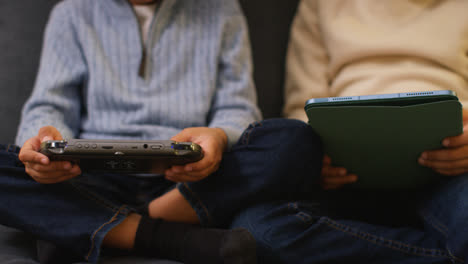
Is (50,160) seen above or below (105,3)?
below

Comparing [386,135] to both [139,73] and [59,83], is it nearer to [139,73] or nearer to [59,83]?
[139,73]

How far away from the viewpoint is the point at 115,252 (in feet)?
2.08

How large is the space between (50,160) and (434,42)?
866 millimetres

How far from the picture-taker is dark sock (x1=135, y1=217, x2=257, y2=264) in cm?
53

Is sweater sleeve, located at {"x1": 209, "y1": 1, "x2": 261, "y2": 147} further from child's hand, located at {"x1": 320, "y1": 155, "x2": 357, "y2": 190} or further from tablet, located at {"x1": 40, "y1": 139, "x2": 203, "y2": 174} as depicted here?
tablet, located at {"x1": 40, "y1": 139, "x2": 203, "y2": 174}

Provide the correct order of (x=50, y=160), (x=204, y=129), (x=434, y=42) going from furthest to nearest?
(x=434, y=42)
(x=204, y=129)
(x=50, y=160)

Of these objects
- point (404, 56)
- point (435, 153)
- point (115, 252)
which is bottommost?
point (115, 252)

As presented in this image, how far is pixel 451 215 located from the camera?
612mm

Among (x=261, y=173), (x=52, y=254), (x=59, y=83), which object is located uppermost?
(x=59, y=83)

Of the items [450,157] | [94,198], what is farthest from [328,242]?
[94,198]

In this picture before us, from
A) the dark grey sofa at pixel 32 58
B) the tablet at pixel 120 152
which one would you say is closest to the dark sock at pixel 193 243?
the dark grey sofa at pixel 32 58

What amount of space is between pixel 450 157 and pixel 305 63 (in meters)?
0.51

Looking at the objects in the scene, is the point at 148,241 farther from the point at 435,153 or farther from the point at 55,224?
the point at 435,153

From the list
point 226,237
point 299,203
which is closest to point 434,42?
point 299,203
